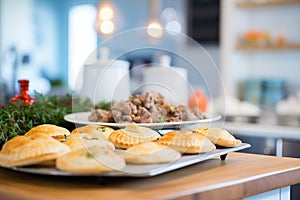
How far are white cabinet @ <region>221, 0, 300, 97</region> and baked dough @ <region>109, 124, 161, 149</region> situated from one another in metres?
2.71

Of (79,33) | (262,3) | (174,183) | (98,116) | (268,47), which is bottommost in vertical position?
(174,183)

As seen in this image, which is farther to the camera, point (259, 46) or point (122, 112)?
point (259, 46)

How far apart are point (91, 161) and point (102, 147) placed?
64 mm

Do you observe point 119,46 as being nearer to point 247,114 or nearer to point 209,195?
point 209,195

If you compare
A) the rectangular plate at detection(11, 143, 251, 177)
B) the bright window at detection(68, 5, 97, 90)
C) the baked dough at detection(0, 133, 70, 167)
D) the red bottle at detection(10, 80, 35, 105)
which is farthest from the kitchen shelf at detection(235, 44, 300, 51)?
the bright window at detection(68, 5, 97, 90)

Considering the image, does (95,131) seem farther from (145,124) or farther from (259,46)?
(259,46)

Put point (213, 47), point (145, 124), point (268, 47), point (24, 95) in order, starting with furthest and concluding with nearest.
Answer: point (213, 47) < point (268, 47) < point (24, 95) < point (145, 124)

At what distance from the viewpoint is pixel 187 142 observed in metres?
1.17

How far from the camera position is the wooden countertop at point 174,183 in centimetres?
95

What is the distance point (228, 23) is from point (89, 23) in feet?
13.7

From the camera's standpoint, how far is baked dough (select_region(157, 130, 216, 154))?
3.81 feet

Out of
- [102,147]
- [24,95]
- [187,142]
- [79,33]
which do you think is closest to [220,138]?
[187,142]

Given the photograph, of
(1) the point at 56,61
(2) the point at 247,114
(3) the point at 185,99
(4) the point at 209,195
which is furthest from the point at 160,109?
(1) the point at 56,61

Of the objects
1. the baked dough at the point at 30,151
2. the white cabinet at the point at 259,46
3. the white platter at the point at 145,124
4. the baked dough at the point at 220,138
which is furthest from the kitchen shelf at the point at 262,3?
the baked dough at the point at 30,151
